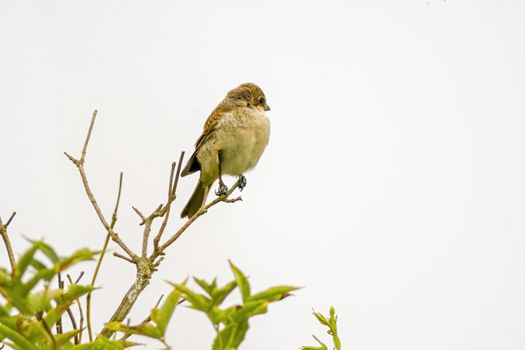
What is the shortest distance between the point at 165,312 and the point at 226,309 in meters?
0.17

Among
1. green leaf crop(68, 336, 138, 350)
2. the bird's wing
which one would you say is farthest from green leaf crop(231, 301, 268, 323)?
the bird's wing

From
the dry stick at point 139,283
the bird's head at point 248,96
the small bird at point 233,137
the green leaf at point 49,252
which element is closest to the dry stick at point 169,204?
the dry stick at point 139,283

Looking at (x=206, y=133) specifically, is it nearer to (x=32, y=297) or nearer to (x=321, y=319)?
(x=321, y=319)

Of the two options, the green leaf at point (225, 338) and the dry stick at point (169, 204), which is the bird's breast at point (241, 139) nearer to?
the dry stick at point (169, 204)

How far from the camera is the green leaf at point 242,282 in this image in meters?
1.31

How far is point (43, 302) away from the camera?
1.24 metres

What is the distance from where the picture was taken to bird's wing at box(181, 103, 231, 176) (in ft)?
21.9

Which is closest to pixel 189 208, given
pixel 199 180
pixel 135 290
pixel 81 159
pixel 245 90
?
pixel 199 180

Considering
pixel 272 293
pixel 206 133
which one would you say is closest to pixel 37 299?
pixel 272 293

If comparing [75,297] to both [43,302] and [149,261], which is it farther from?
[149,261]

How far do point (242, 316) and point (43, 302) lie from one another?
43 centimetres

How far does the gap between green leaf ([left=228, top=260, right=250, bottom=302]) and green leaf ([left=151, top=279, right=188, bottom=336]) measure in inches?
5.3

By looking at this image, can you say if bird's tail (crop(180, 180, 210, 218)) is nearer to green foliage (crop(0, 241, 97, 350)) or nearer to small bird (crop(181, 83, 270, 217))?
Answer: small bird (crop(181, 83, 270, 217))

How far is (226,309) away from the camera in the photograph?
4.46ft
